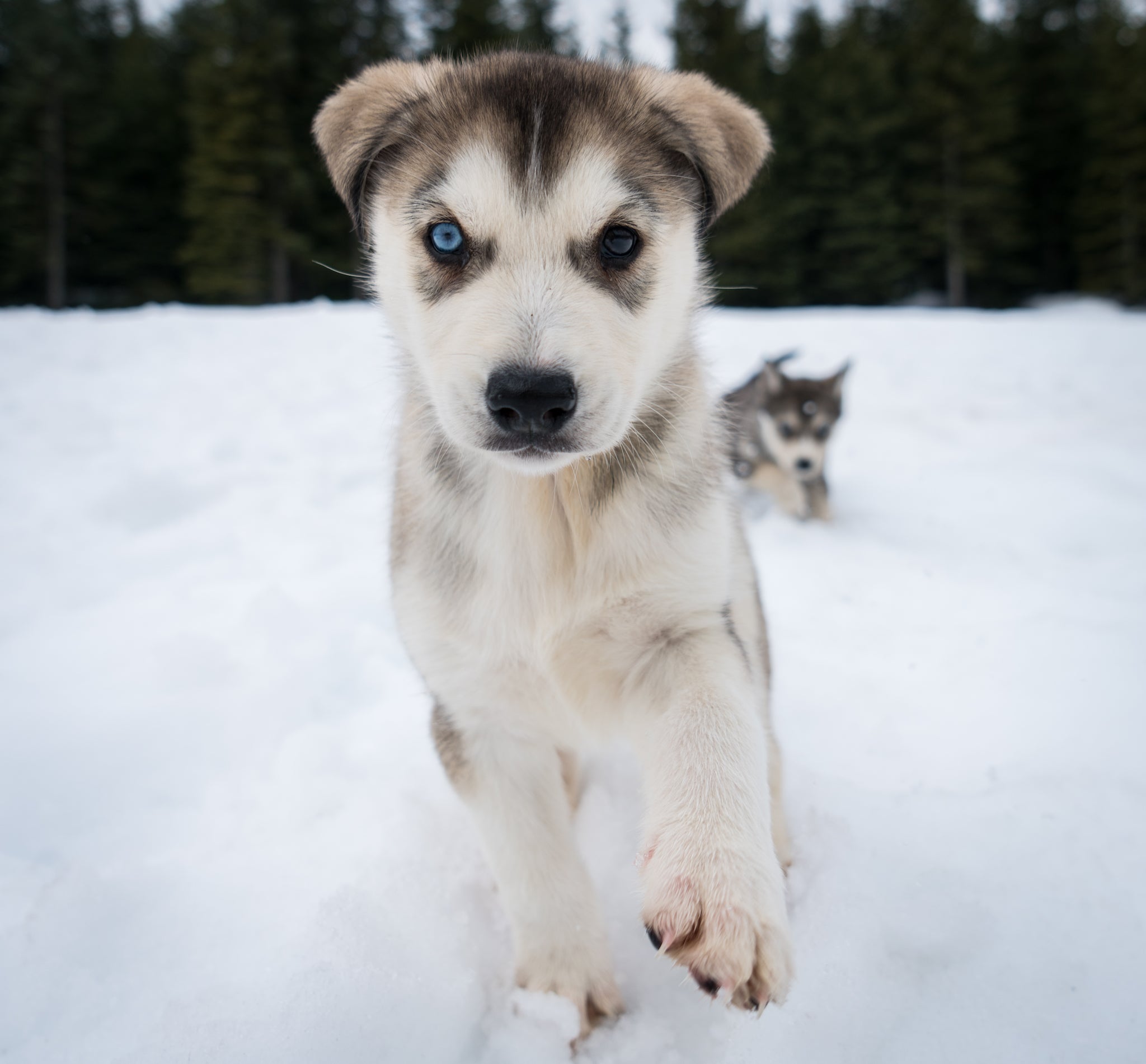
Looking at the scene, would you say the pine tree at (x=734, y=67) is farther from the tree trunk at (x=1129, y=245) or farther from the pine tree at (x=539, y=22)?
the tree trunk at (x=1129, y=245)

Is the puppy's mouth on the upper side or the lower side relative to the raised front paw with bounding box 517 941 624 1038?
upper

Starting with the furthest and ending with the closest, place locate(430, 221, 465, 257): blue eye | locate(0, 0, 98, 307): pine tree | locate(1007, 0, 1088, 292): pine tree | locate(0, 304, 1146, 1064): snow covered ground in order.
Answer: locate(1007, 0, 1088, 292): pine tree
locate(0, 0, 98, 307): pine tree
locate(430, 221, 465, 257): blue eye
locate(0, 304, 1146, 1064): snow covered ground

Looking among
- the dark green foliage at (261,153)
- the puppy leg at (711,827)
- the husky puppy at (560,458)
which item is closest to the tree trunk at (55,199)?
the dark green foliage at (261,153)

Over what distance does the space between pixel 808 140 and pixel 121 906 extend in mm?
35294

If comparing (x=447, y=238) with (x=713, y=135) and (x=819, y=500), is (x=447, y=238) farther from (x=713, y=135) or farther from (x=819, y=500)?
(x=819, y=500)

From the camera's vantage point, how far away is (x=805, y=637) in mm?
3992

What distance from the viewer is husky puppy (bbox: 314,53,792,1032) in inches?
69.7

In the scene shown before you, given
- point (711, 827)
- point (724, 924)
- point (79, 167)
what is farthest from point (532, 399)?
point (79, 167)

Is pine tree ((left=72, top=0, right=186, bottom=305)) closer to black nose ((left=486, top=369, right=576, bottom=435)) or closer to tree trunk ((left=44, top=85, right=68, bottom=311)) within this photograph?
tree trunk ((left=44, top=85, right=68, bottom=311))

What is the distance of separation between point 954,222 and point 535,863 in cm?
3596

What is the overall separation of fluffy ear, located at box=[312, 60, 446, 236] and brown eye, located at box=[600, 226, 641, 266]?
0.82 meters

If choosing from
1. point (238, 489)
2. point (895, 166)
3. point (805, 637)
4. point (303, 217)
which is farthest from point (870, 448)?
point (895, 166)

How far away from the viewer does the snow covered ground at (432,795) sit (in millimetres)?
1958

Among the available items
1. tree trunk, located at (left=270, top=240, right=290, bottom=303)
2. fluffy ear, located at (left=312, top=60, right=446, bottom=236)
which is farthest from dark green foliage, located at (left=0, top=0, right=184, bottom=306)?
fluffy ear, located at (left=312, top=60, right=446, bottom=236)
